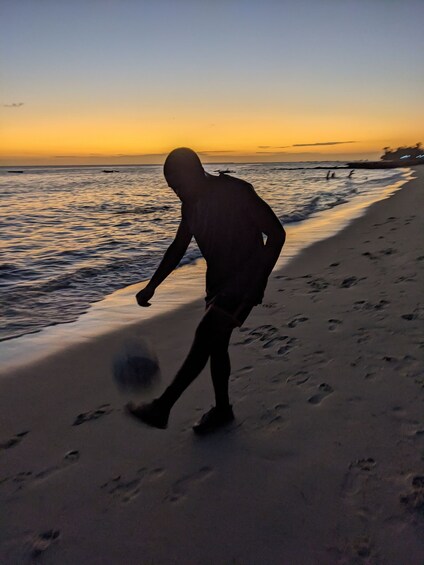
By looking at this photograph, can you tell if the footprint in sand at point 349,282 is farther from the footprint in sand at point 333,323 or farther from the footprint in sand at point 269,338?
the footprint in sand at point 269,338

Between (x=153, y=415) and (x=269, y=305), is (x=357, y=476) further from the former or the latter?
(x=269, y=305)

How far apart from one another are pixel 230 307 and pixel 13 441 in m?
1.91

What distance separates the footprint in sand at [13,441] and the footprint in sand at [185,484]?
1.31m

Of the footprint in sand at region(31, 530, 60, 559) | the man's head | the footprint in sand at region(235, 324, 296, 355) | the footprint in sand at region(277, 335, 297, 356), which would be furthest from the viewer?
the footprint in sand at region(235, 324, 296, 355)

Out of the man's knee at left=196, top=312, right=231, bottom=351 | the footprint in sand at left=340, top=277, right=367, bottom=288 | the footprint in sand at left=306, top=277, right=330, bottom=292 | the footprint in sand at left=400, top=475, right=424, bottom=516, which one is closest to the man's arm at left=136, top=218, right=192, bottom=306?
the man's knee at left=196, top=312, right=231, bottom=351

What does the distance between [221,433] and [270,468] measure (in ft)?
1.67

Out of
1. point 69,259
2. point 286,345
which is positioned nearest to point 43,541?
point 286,345

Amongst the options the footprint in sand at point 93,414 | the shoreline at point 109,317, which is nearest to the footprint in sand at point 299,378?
the footprint in sand at point 93,414

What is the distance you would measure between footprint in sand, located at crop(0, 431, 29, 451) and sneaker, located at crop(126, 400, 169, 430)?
862 mm

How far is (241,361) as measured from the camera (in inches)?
164

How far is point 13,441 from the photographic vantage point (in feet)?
10.2

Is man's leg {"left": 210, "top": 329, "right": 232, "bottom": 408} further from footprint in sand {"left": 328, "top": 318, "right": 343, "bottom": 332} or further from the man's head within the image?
footprint in sand {"left": 328, "top": 318, "right": 343, "bottom": 332}

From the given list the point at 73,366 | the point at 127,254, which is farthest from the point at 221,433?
the point at 127,254

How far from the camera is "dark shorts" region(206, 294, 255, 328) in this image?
278 cm
